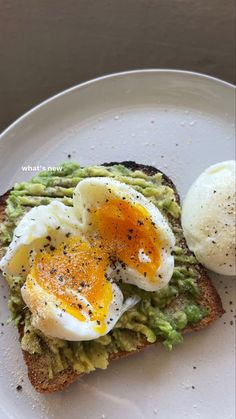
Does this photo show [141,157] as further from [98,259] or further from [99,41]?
[99,41]

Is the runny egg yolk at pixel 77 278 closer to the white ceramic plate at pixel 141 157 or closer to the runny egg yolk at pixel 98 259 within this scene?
the runny egg yolk at pixel 98 259

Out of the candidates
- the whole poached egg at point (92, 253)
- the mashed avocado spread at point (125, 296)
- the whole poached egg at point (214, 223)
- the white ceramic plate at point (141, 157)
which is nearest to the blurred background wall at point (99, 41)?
the white ceramic plate at point (141, 157)

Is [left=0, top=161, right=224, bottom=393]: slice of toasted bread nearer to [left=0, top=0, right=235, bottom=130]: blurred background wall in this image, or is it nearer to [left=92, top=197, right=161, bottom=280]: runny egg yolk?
[left=92, top=197, right=161, bottom=280]: runny egg yolk

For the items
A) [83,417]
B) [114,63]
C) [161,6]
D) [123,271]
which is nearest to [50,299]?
[123,271]

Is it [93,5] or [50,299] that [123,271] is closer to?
[50,299]

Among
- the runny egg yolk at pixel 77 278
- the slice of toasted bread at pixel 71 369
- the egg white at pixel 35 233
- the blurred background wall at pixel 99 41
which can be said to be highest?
the blurred background wall at pixel 99 41

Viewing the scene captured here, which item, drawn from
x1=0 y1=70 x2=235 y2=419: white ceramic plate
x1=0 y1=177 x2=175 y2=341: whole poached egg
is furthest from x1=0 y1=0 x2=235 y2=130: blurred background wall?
x1=0 y1=177 x2=175 y2=341: whole poached egg

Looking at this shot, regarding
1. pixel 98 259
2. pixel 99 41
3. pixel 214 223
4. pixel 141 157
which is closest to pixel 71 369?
pixel 98 259
